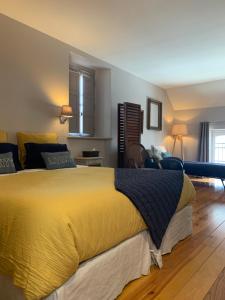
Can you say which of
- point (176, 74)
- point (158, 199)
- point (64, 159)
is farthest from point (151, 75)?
point (158, 199)

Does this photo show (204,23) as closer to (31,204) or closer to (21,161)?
(21,161)

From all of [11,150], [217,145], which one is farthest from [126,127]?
[217,145]

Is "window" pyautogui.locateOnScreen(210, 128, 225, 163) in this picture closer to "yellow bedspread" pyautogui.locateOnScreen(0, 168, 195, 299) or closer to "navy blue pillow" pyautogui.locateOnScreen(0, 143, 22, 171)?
"navy blue pillow" pyautogui.locateOnScreen(0, 143, 22, 171)

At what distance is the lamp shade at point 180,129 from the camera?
6.73 meters

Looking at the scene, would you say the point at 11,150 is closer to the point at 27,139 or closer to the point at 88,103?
→ the point at 27,139

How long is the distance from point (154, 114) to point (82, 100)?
2.36m

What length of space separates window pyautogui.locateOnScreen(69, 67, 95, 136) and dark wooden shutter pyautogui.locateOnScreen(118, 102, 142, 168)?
59 centimetres

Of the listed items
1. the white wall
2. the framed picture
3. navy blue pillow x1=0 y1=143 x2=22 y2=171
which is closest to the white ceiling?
the white wall

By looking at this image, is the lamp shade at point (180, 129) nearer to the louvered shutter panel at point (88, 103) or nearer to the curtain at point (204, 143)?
the curtain at point (204, 143)

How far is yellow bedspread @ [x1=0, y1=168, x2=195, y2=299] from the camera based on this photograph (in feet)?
3.81

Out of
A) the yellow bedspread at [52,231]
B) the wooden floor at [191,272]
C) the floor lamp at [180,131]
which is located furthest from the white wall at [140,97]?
the yellow bedspread at [52,231]

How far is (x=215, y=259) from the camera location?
2.12 meters

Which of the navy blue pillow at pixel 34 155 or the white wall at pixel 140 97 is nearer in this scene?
the navy blue pillow at pixel 34 155

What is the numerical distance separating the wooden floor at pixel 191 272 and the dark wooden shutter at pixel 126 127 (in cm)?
220
